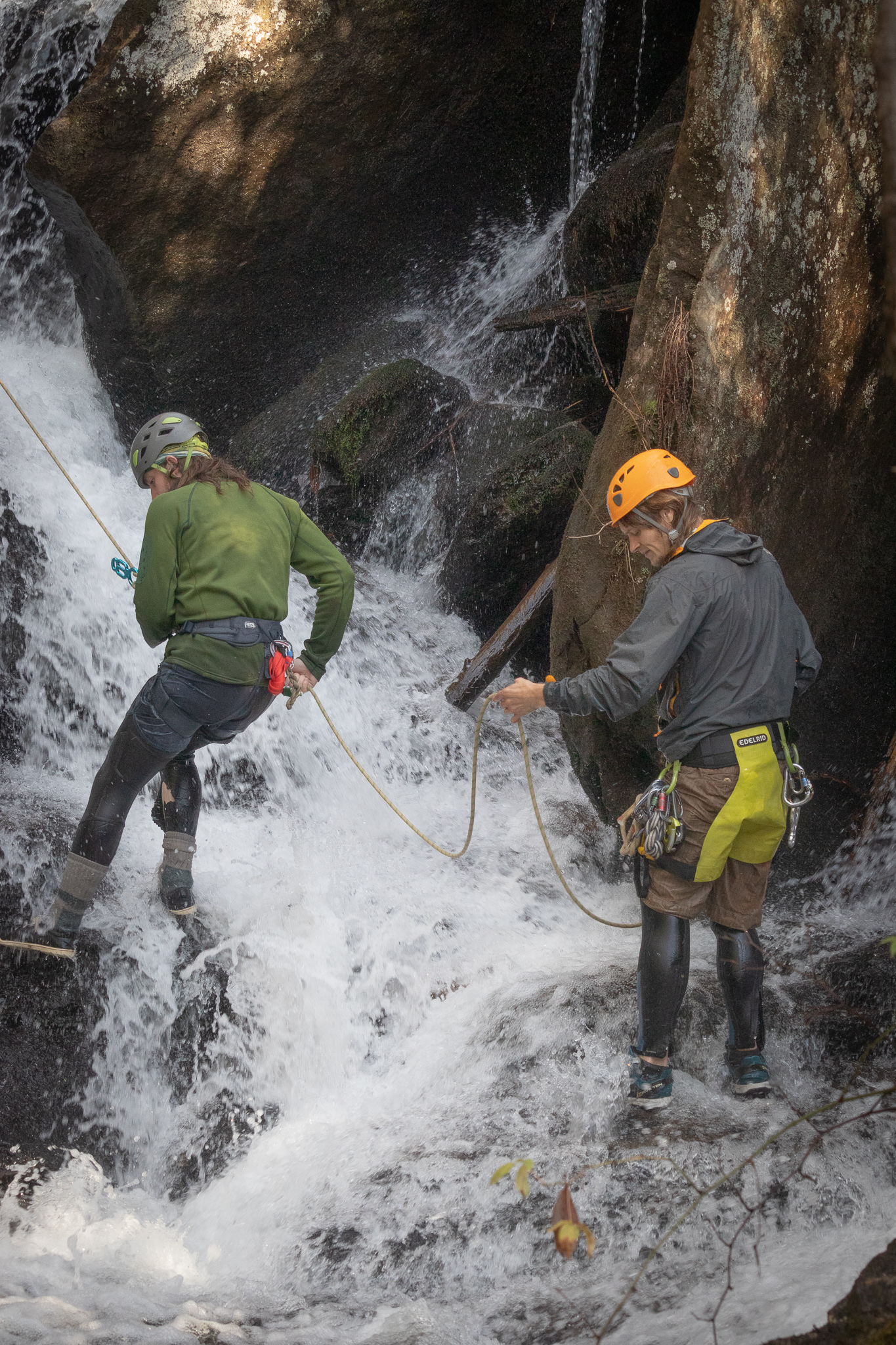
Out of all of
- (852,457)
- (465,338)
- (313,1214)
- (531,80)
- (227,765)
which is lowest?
(313,1214)

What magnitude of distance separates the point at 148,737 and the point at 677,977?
79.8 inches

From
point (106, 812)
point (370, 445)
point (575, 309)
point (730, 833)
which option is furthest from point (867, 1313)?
point (370, 445)

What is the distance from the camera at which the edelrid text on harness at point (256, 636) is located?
371cm

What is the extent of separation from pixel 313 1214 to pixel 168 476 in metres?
2.65

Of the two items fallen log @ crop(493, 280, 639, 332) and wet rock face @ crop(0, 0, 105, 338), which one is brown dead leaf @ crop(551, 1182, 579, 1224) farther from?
wet rock face @ crop(0, 0, 105, 338)

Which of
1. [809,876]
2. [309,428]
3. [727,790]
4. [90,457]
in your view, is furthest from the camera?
[309,428]

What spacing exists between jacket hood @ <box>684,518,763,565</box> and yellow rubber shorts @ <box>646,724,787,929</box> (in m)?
0.53

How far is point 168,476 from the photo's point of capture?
13.0 ft

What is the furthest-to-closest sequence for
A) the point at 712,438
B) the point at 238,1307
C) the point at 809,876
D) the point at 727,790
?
the point at 809,876
the point at 712,438
the point at 727,790
the point at 238,1307

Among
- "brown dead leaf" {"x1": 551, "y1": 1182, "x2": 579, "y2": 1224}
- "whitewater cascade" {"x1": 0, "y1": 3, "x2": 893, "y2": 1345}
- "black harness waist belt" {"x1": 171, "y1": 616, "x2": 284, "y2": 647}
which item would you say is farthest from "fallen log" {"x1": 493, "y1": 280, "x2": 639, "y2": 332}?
"brown dead leaf" {"x1": 551, "y1": 1182, "x2": 579, "y2": 1224}

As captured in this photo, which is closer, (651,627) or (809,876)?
(651,627)

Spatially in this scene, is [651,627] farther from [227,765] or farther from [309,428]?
[309,428]

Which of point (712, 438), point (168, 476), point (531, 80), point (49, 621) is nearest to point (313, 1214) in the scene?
point (168, 476)

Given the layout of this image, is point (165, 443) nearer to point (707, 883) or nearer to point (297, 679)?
point (297, 679)
